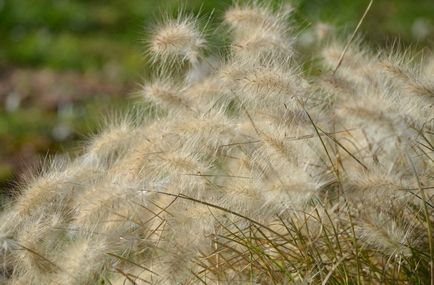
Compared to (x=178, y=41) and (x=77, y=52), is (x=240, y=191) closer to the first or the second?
(x=178, y=41)

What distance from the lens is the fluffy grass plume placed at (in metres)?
3.24

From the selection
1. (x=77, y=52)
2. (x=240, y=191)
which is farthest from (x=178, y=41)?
(x=77, y=52)

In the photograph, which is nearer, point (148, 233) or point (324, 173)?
point (148, 233)

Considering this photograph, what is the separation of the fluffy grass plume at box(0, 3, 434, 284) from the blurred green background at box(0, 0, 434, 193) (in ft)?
7.25

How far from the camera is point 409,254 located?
3324 mm

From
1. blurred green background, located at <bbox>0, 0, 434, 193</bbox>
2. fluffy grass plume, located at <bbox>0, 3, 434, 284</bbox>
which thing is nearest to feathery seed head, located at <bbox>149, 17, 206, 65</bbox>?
fluffy grass plume, located at <bbox>0, 3, 434, 284</bbox>

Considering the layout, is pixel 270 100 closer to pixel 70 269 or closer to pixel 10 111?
pixel 70 269

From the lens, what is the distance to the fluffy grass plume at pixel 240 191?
3242 millimetres

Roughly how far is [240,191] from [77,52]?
4.70 m

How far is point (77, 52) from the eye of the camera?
778 cm

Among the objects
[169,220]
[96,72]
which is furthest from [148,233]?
[96,72]

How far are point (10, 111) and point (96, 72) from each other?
2.96 ft

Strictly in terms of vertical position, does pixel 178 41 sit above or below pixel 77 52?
above

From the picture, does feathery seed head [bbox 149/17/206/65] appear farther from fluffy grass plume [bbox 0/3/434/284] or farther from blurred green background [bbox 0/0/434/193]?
blurred green background [bbox 0/0/434/193]
